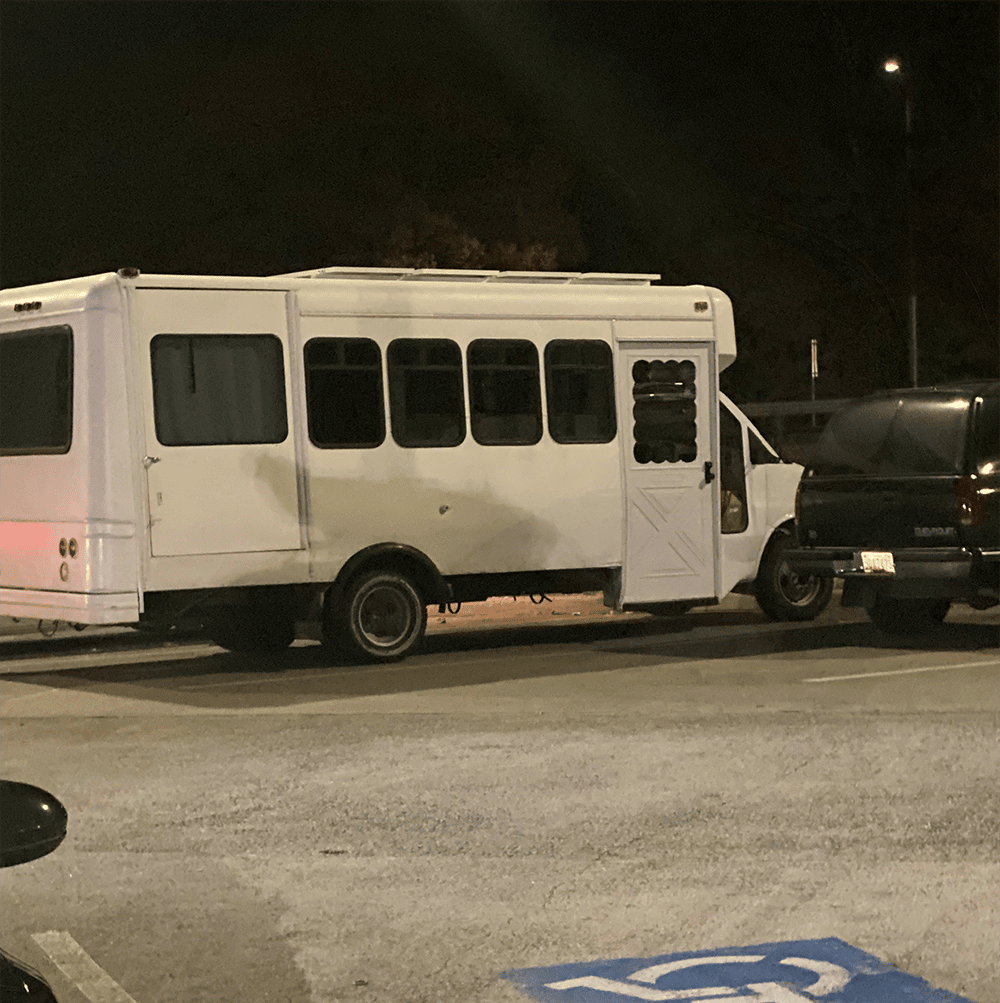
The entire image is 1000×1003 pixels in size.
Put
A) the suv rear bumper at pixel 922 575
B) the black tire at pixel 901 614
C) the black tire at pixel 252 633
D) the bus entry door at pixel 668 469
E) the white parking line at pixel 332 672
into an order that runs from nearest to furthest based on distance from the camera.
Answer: the white parking line at pixel 332 672 < the suv rear bumper at pixel 922 575 < the black tire at pixel 252 633 < the bus entry door at pixel 668 469 < the black tire at pixel 901 614

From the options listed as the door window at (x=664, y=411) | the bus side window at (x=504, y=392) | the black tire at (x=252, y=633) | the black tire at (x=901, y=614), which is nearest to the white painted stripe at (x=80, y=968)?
the black tire at (x=252, y=633)

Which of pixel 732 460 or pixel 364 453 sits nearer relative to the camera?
pixel 364 453

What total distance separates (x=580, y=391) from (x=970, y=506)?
3243 mm

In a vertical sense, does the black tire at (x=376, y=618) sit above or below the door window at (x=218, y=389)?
below

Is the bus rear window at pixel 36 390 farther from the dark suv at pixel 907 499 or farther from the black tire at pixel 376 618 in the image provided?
the dark suv at pixel 907 499

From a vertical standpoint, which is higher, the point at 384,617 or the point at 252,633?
the point at 384,617

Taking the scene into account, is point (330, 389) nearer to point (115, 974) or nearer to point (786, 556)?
point (786, 556)

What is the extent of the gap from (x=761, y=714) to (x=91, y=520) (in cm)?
499

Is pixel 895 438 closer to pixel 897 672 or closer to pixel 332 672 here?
pixel 897 672

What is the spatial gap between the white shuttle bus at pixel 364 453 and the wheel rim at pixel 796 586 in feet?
0.14

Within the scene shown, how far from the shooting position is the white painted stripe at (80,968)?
535cm

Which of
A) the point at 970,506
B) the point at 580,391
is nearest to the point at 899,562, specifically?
the point at 970,506

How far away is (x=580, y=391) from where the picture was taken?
15547 mm

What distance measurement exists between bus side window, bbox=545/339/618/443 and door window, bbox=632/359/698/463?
27cm
